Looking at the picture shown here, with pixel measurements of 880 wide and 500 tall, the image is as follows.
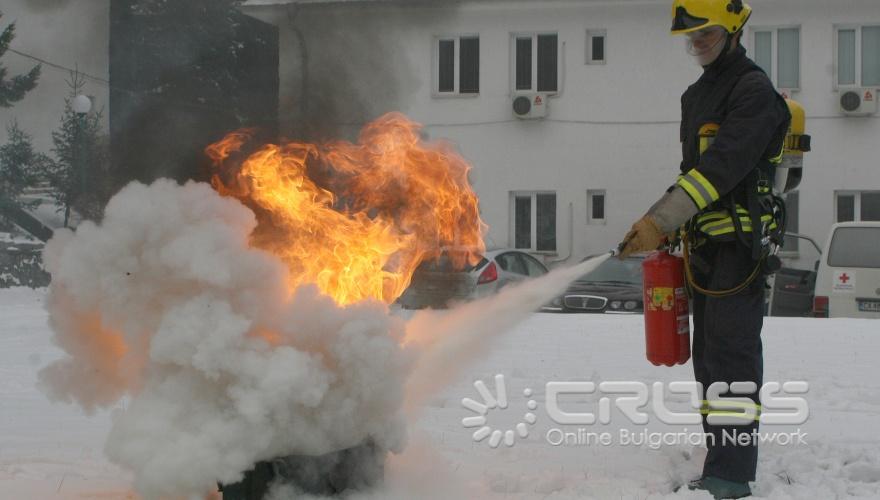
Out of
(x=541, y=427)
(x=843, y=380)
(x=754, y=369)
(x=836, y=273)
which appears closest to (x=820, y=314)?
(x=836, y=273)

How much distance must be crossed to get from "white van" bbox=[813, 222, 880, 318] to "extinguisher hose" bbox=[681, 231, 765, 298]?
9.28 metres

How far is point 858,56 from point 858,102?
119 centimetres

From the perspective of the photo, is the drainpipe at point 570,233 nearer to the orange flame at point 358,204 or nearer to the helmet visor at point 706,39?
the orange flame at point 358,204

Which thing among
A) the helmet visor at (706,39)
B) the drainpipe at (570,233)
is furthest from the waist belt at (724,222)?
the drainpipe at (570,233)

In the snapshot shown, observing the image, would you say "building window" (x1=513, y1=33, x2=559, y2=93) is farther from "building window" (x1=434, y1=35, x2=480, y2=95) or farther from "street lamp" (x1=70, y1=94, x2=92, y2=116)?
"street lamp" (x1=70, y1=94, x2=92, y2=116)

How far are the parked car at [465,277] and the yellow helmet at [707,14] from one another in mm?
2018

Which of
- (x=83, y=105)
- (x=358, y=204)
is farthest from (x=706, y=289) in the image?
(x=83, y=105)

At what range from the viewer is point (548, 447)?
5270mm

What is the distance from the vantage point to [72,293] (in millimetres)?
3988

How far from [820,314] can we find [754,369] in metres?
9.49

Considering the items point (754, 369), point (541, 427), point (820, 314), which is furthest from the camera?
point (820, 314)

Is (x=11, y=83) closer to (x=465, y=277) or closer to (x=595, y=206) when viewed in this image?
(x=465, y=277)

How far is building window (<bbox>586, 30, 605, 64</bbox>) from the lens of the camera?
934 inches

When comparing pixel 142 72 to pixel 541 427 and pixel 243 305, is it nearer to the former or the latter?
pixel 243 305
